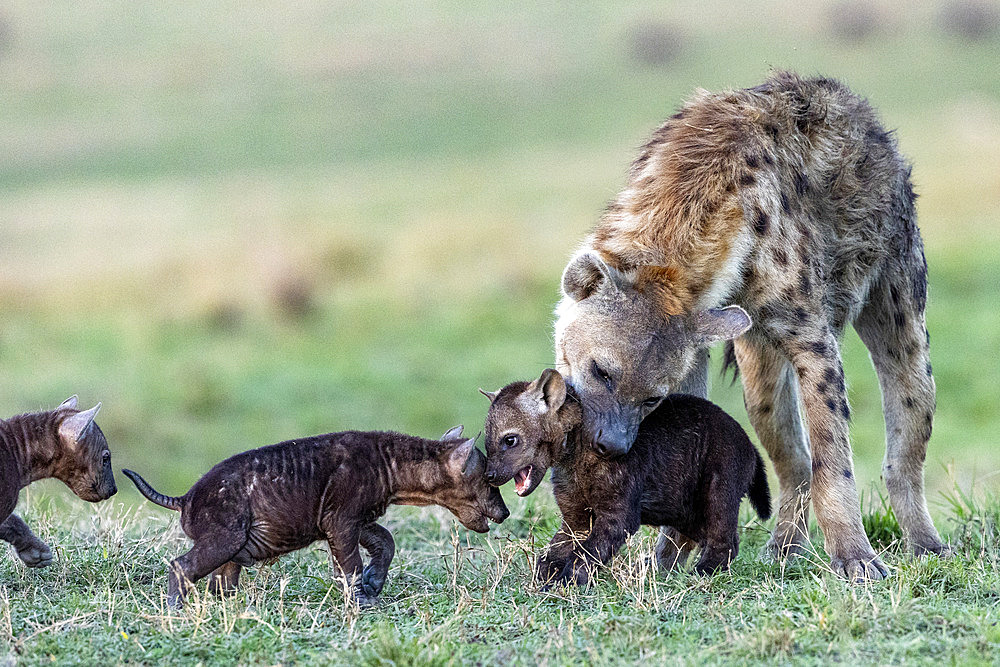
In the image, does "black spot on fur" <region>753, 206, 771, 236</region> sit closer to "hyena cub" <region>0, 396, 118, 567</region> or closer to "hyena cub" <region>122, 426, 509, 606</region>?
"hyena cub" <region>122, 426, 509, 606</region>

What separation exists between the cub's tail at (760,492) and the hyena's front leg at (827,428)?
200 mm

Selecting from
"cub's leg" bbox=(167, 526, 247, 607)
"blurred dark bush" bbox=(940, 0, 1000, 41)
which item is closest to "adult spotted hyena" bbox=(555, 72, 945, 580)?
"cub's leg" bbox=(167, 526, 247, 607)

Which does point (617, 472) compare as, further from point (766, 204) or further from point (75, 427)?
point (75, 427)

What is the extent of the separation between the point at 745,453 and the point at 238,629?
6.85 ft

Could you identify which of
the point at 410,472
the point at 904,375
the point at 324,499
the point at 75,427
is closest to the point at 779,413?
the point at 904,375

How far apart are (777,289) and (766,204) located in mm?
363

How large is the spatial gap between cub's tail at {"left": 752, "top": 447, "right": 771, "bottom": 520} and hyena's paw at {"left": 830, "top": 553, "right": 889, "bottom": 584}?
1.23 ft

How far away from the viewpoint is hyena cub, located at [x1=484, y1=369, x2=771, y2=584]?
4977 millimetres

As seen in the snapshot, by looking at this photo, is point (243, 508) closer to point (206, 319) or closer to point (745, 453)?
point (745, 453)

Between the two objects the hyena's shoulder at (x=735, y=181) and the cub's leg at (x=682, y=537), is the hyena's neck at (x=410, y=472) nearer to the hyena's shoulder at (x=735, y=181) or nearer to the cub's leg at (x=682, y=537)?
the cub's leg at (x=682, y=537)

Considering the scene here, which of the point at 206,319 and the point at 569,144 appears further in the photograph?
the point at 569,144

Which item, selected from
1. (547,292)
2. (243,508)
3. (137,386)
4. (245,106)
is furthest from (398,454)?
(245,106)

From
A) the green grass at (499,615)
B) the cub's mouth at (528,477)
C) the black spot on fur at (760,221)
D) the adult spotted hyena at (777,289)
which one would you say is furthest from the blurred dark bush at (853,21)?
the cub's mouth at (528,477)

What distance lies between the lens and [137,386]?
12859 millimetres
